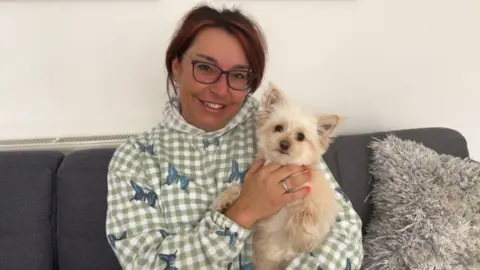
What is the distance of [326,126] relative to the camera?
128 centimetres

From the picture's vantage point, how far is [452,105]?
85.4 inches

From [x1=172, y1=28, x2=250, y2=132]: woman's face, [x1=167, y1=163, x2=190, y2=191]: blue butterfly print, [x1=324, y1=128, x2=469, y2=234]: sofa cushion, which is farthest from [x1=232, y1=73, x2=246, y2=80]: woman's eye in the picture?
[x1=324, y1=128, x2=469, y2=234]: sofa cushion

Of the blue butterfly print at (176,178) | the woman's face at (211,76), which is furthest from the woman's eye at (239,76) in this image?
the blue butterfly print at (176,178)

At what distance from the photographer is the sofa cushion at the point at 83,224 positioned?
62.9 inches

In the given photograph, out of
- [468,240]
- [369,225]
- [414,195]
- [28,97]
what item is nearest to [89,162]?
[28,97]

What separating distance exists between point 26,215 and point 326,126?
1.17m

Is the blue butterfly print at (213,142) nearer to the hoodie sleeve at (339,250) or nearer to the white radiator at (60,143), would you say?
the hoodie sleeve at (339,250)

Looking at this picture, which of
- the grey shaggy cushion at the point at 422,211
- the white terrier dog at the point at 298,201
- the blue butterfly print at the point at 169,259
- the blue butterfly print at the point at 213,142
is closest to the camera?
the blue butterfly print at the point at 169,259

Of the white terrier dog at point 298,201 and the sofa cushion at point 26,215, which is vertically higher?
the white terrier dog at point 298,201

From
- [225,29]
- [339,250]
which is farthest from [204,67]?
[339,250]

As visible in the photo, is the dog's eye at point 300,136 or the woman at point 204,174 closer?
the woman at point 204,174

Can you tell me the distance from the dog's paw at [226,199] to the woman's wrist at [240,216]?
0.03m

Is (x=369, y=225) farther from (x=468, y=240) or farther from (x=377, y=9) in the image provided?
(x=377, y=9)

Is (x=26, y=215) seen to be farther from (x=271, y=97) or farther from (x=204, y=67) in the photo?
(x=271, y=97)
